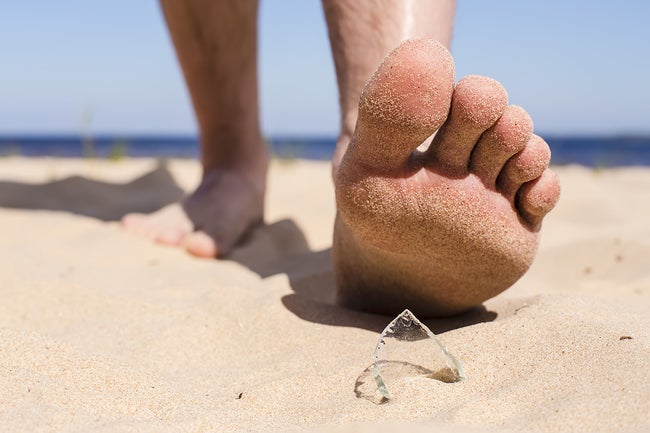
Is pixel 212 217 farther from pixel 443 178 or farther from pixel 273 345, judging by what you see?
pixel 443 178

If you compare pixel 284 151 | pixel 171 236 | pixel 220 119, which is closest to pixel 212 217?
pixel 171 236

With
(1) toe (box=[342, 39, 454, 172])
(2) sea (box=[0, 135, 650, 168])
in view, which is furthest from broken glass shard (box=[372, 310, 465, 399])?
(2) sea (box=[0, 135, 650, 168])

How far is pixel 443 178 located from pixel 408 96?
0.15m

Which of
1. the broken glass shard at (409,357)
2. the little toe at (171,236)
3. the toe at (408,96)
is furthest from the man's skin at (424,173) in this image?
the little toe at (171,236)

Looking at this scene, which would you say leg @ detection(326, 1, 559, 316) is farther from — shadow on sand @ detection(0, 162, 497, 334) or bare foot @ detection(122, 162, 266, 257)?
bare foot @ detection(122, 162, 266, 257)

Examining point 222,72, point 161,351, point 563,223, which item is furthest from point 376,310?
point 563,223

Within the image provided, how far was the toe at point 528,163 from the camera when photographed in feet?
3.30

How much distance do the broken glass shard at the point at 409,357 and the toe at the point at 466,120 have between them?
25cm

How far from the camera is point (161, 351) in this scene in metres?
1.04

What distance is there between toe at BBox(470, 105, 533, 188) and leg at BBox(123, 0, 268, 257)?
42.2 inches

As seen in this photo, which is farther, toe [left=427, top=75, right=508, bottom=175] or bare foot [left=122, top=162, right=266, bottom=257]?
bare foot [left=122, top=162, right=266, bottom=257]

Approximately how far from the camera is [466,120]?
37.4 inches

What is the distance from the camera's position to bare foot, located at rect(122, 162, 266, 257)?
1909mm

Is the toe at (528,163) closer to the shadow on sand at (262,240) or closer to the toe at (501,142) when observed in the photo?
the toe at (501,142)
